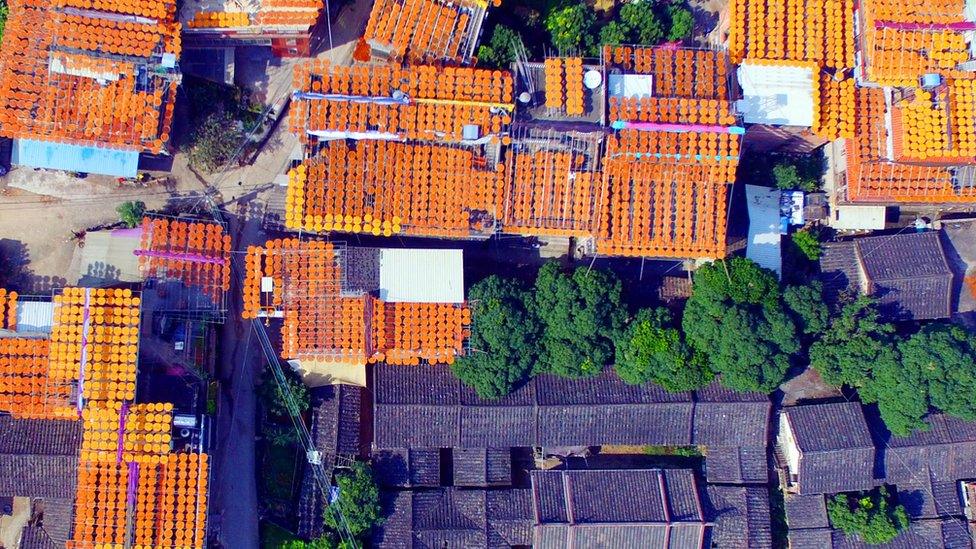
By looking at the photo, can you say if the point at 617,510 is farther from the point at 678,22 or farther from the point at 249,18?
the point at 249,18

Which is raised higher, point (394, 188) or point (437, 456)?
point (394, 188)

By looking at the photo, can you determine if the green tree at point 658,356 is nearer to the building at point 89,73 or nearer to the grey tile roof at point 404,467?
the grey tile roof at point 404,467

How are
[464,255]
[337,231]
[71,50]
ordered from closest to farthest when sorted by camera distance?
[71,50], [337,231], [464,255]

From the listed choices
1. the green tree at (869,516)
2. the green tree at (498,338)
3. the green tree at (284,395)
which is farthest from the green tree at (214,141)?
the green tree at (869,516)

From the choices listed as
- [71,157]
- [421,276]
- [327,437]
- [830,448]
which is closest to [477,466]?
[327,437]

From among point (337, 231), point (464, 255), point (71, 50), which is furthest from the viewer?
point (464, 255)

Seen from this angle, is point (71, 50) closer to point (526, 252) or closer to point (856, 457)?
point (526, 252)

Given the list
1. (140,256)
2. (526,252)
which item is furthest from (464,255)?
(140,256)
